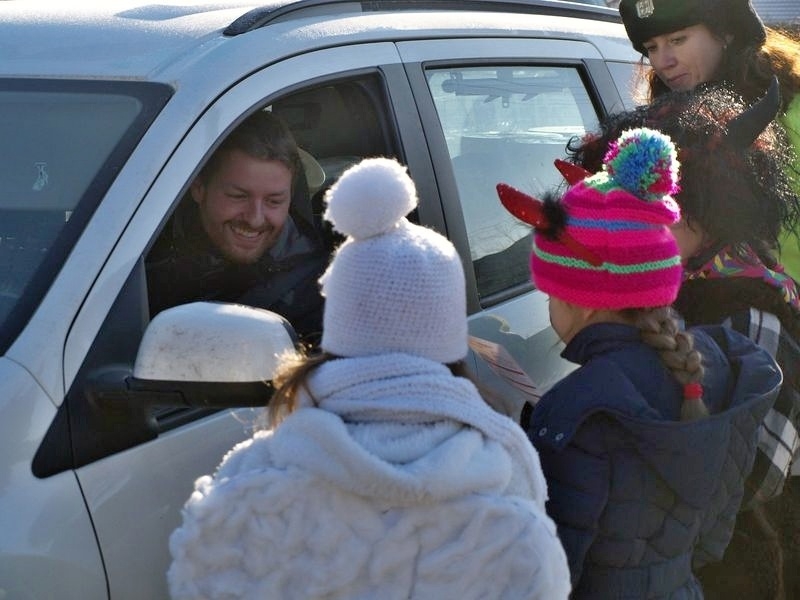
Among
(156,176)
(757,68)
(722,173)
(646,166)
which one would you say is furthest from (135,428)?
(757,68)

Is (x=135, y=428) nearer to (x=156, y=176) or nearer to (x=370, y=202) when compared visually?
(x=156, y=176)

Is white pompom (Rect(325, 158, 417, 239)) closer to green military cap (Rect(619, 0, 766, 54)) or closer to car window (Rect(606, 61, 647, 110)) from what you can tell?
green military cap (Rect(619, 0, 766, 54))

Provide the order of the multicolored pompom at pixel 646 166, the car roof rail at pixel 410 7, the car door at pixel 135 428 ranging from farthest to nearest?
the car roof rail at pixel 410 7, the multicolored pompom at pixel 646 166, the car door at pixel 135 428

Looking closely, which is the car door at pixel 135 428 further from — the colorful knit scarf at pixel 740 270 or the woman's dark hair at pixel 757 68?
the woman's dark hair at pixel 757 68

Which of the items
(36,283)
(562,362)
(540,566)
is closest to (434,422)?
(540,566)

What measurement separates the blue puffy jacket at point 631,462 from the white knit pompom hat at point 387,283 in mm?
491

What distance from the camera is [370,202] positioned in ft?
5.91

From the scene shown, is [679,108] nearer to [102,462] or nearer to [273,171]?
[273,171]

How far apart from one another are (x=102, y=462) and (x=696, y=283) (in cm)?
156

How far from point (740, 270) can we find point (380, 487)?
1534 millimetres

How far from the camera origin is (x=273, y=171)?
3025mm

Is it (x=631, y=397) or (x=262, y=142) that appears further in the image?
(x=262, y=142)

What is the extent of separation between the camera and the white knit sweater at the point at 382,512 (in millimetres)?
1764

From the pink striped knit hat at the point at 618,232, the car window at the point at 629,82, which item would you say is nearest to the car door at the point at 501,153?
the car window at the point at 629,82
